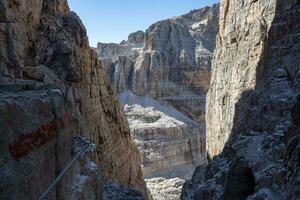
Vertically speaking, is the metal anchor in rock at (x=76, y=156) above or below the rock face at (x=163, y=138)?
above

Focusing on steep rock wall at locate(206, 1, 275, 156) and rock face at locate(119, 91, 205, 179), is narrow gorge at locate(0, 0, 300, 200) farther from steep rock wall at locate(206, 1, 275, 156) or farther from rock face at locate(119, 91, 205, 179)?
rock face at locate(119, 91, 205, 179)

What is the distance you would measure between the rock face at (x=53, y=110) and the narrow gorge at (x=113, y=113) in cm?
4

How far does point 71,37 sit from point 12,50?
665cm

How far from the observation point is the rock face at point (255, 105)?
10.3 meters

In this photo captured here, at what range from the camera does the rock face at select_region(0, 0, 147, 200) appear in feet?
23.9

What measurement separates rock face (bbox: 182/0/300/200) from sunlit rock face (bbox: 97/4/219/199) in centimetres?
3343

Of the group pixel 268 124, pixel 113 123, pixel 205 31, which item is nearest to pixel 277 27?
pixel 268 124

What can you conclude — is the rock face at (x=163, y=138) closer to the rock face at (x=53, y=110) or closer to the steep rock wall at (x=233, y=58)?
the rock face at (x=53, y=110)

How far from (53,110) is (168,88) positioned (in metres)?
72.4

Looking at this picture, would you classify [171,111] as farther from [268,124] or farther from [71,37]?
[268,124]

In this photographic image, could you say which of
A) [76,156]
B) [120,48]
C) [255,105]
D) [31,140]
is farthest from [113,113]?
[120,48]

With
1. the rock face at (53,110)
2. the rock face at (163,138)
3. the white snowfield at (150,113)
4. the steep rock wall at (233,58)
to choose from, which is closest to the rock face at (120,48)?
the white snowfield at (150,113)

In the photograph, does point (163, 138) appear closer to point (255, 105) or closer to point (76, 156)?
point (255, 105)

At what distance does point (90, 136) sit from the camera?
24.2 meters
